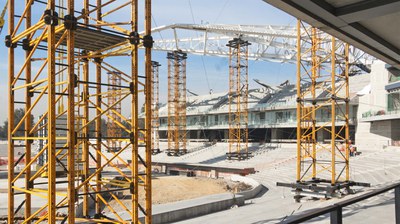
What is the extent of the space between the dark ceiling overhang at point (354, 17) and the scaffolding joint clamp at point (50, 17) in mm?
7258

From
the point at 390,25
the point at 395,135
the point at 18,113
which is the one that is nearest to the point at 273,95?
the point at 395,135

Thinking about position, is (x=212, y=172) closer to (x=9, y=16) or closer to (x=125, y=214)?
(x=125, y=214)

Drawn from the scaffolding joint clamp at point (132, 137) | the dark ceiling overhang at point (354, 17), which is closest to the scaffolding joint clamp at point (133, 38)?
the scaffolding joint clamp at point (132, 137)

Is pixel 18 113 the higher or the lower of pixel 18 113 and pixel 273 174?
the higher

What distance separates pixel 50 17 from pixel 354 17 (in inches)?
305

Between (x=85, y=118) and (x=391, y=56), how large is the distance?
9.94 metres

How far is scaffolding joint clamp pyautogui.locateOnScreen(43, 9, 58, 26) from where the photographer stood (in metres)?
10.3

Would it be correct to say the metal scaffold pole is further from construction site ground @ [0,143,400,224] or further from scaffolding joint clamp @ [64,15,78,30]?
construction site ground @ [0,143,400,224]

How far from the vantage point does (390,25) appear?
20.6 ft

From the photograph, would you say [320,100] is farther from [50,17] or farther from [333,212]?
[333,212]

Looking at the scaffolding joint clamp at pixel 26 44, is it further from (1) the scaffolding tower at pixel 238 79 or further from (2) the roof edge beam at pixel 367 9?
(1) the scaffolding tower at pixel 238 79

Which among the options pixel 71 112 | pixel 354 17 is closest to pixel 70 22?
pixel 71 112

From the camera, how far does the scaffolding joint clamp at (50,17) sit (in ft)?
33.8

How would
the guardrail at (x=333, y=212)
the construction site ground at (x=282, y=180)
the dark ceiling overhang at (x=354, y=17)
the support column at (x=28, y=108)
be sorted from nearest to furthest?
the guardrail at (x=333, y=212) < the dark ceiling overhang at (x=354, y=17) < the construction site ground at (x=282, y=180) < the support column at (x=28, y=108)
